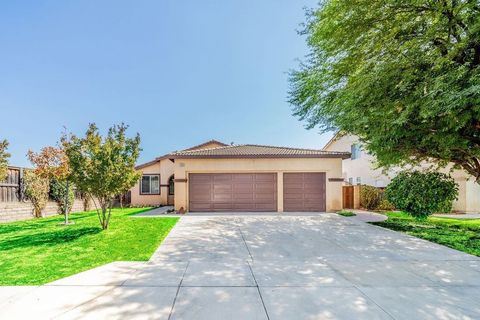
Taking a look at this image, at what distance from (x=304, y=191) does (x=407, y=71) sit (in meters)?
8.31

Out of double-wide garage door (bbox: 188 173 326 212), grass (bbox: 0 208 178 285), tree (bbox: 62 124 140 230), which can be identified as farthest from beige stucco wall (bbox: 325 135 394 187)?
grass (bbox: 0 208 178 285)

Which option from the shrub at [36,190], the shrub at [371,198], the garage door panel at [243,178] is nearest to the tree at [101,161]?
the shrub at [36,190]

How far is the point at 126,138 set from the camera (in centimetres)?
848

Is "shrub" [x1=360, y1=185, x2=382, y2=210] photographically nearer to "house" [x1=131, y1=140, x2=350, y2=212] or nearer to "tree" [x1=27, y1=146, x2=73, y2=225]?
"house" [x1=131, y1=140, x2=350, y2=212]

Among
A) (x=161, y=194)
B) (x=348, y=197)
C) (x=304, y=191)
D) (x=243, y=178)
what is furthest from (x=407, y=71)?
(x=161, y=194)

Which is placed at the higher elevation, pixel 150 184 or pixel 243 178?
pixel 243 178

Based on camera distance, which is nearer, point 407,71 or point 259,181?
point 407,71

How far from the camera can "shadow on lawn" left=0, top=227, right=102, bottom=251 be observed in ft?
22.2

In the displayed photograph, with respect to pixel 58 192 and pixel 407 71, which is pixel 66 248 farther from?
pixel 407 71

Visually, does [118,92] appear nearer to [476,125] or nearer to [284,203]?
[284,203]

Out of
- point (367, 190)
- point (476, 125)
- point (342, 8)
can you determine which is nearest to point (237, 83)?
point (342, 8)

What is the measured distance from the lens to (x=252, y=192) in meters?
13.9

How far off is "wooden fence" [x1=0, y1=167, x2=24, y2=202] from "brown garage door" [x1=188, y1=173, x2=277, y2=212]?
8.11 metres

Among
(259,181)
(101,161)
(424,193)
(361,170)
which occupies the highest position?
(101,161)
